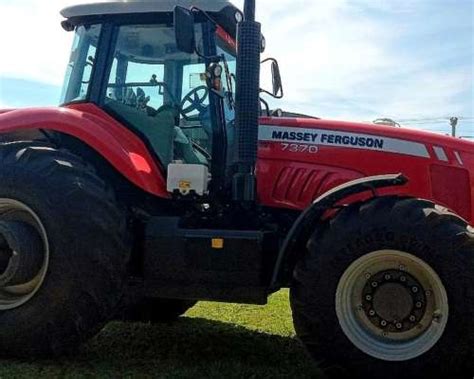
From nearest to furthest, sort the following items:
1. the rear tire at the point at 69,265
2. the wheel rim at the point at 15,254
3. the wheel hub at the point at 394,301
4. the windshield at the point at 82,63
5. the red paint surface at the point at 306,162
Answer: the wheel hub at the point at 394,301 < the rear tire at the point at 69,265 < the wheel rim at the point at 15,254 < the red paint surface at the point at 306,162 < the windshield at the point at 82,63

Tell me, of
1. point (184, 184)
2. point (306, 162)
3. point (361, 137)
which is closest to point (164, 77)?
point (184, 184)

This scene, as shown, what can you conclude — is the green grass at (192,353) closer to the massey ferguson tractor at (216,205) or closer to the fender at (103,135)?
the massey ferguson tractor at (216,205)

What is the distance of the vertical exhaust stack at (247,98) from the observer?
507 cm

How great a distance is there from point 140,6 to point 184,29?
698 mm

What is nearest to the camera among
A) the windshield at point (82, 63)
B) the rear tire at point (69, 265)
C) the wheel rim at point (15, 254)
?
the rear tire at point (69, 265)

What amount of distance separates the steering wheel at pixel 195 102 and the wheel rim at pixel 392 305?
1.76m

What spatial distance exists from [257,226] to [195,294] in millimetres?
653

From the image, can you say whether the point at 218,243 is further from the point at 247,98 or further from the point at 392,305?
the point at 392,305

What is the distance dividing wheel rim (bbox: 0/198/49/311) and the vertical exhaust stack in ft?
4.58

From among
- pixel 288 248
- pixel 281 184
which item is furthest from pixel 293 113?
pixel 288 248

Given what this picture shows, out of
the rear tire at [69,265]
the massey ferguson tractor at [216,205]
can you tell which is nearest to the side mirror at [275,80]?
the massey ferguson tractor at [216,205]

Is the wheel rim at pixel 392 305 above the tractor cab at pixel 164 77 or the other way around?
the other way around

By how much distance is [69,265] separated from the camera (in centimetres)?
473

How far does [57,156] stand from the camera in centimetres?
496
